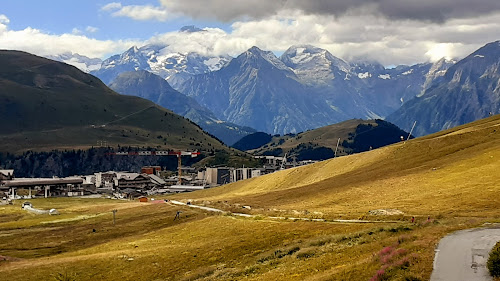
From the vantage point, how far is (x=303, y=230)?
2825 inches

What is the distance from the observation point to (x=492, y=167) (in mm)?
101188

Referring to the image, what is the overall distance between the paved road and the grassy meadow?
3.45 feet

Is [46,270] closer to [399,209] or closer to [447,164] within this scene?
[399,209]

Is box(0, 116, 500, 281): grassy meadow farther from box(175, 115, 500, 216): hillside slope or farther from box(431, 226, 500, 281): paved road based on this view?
box(431, 226, 500, 281): paved road

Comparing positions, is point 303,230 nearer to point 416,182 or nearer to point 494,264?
point 494,264

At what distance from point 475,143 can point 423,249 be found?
94471mm

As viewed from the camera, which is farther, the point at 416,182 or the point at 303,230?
the point at 416,182

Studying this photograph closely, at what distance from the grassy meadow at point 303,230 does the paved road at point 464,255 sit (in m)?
1.05

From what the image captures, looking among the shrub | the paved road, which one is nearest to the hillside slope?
the paved road

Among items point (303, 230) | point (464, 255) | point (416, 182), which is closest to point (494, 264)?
point (464, 255)

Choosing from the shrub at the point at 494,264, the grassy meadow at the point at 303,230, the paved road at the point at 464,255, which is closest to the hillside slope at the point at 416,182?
the grassy meadow at the point at 303,230

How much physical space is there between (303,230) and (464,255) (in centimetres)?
3211

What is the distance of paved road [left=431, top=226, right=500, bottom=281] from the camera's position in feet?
118

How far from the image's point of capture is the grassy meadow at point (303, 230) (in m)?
50.1
